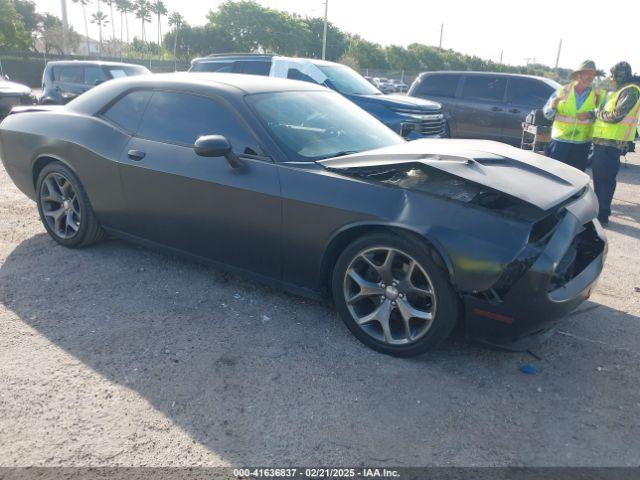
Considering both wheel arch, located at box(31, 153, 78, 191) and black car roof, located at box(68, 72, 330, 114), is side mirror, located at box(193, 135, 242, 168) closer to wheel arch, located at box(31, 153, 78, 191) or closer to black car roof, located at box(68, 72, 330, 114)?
black car roof, located at box(68, 72, 330, 114)

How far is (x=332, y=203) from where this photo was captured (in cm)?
309

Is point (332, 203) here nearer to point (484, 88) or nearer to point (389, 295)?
point (389, 295)

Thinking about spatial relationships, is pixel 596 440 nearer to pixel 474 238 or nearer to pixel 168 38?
pixel 474 238

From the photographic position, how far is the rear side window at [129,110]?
4.09 meters

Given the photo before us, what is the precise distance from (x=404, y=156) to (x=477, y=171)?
0.45 m

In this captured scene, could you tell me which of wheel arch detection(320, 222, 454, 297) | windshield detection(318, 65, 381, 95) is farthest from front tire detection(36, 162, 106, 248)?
windshield detection(318, 65, 381, 95)

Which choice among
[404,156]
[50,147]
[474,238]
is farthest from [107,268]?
[474,238]

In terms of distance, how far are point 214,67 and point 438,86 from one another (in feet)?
15.5

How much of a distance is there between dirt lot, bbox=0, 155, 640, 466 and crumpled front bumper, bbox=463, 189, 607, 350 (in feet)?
1.05

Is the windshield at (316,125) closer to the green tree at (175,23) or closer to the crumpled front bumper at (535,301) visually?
the crumpled front bumper at (535,301)

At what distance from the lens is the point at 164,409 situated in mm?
2594

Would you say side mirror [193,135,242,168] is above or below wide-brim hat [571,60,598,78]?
below

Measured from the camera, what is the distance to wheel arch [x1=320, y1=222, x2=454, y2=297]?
2.77m

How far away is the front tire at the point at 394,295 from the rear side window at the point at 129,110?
84.2 inches
